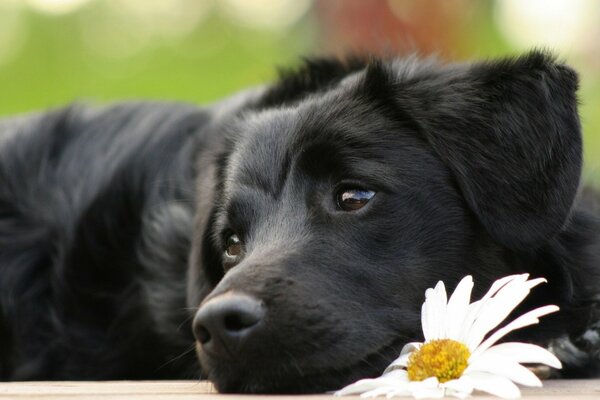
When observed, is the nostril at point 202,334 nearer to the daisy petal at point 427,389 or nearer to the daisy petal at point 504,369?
the daisy petal at point 427,389

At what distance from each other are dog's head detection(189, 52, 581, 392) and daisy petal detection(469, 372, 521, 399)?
46 cm

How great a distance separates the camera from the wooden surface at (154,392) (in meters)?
2.22

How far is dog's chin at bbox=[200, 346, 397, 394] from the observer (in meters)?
2.41

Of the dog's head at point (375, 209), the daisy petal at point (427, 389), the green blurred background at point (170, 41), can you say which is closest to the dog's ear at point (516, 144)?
the dog's head at point (375, 209)

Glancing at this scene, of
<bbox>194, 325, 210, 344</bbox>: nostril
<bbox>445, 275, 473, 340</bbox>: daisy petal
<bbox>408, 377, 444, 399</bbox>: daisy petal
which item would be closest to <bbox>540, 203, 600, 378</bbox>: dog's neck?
<bbox>445, 275, 473, 340</bbox>: daisy petal

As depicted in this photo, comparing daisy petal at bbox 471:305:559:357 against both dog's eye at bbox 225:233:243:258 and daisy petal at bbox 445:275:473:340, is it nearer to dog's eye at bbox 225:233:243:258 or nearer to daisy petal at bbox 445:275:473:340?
daisy petal at bbox 445:275:473:340

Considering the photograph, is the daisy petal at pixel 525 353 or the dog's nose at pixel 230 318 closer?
the daisy petal at pixel 525 353

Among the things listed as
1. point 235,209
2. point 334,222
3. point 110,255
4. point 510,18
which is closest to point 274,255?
point 334,222

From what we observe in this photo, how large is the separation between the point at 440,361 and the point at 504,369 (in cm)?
17

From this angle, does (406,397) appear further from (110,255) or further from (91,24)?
(91,24)

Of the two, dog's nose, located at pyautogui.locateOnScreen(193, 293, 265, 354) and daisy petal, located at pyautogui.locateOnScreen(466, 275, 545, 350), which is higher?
daisy petal, located at pyautogui.locateOnScreen(466, 275, 545, 350)

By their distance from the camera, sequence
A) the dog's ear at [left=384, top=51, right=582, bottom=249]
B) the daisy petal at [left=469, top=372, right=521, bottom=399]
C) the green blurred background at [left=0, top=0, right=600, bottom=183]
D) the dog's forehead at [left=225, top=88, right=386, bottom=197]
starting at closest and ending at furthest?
the daisy petal at [left=469, top=372, right=521, bottom=399], the dog's ear at [left=384, top=51, right=582, bottom=249], the dog's forehead at [left=225, top=88, right=386, bottom=197], the green blurred background at [left=0, top=0, right=600, bottom=183]

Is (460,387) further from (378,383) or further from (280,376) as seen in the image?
(280,376)

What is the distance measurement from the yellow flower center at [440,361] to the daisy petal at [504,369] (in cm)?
4
